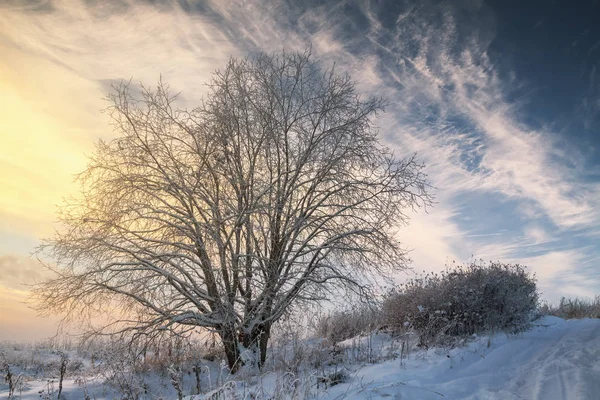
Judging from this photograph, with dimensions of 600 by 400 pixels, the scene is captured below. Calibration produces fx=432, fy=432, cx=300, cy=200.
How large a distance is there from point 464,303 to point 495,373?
14.1 feet

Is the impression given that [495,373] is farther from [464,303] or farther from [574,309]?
[574,309]

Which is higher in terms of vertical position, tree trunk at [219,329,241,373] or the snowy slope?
tree trunk at [219,329,241,373]

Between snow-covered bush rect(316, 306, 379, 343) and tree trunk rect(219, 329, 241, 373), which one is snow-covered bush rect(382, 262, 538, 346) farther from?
tree trunk rect(219, 329, 241, 373)

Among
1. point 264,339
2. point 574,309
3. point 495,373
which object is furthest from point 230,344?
point 574,309

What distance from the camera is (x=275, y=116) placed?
11.8m

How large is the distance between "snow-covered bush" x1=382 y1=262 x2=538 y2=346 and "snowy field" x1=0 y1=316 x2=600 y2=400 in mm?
722

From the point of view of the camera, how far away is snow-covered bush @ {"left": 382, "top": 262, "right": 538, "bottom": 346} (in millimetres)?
11367

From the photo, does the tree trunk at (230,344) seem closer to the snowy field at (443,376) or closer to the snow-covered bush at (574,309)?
the snowy field at (443,376)

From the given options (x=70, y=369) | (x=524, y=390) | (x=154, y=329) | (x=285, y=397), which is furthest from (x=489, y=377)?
(x=70, y=369)

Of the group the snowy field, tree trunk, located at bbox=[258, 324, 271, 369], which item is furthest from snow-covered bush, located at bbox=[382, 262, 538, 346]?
tree trunk, located at bbox=[258, 324, 271, 369]

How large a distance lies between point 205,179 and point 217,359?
499 centimetres

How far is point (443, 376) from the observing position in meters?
7.25

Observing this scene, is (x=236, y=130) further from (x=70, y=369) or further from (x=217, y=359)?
(x=70, y=369)

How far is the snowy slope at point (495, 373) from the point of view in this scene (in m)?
5.82
